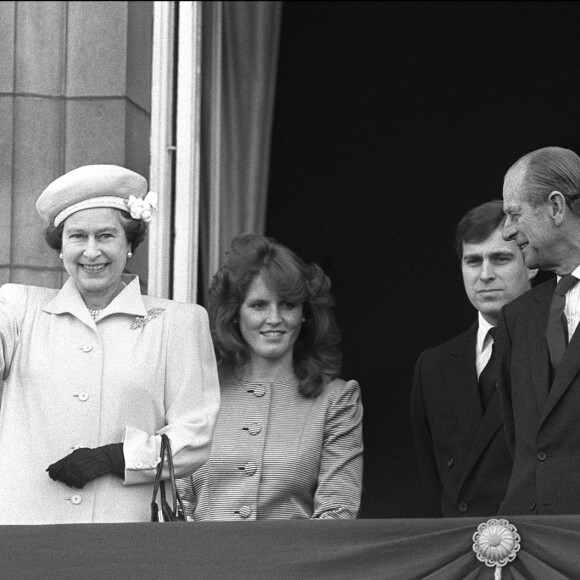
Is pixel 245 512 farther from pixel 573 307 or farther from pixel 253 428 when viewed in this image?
pixel 573 307

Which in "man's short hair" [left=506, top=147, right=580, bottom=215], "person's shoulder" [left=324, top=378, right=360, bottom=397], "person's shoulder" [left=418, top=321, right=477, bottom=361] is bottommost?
"person's shoulder" [left=324, top=378, right=360, bottom=397]

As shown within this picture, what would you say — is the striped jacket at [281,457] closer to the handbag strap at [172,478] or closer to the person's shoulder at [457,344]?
the person's shoulder at [457,344]

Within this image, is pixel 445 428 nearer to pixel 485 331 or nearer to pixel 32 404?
pixel 485 331

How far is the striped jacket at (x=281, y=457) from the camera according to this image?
5.08m

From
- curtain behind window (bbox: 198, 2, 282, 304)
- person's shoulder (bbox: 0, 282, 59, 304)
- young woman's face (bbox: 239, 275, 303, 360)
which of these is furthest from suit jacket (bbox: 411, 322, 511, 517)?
curtain behind window (bbox: 198, 2, 282, 304)

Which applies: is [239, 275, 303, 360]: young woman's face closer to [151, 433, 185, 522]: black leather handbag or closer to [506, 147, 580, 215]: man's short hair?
[151, 433, 185, 522]: black leather handbag

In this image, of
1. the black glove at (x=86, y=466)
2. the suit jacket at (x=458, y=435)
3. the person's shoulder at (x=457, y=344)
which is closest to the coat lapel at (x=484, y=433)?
the suit jacket at (x=458, y=435)

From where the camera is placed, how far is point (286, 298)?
5.30 meters

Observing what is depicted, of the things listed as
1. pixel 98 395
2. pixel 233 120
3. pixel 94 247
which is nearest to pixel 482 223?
pixel 94 247

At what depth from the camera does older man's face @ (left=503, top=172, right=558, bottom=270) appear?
172 inches

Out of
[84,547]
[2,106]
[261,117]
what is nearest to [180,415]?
[84,547]

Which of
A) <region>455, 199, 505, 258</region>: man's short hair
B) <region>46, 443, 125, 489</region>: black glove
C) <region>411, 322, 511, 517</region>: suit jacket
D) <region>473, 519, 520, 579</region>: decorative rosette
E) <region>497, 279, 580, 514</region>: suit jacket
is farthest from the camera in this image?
<region>455, 199, 505, 258</region>: man's short hair

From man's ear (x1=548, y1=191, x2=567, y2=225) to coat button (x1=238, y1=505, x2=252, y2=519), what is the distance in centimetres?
148

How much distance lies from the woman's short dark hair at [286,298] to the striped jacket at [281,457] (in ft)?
0.27
